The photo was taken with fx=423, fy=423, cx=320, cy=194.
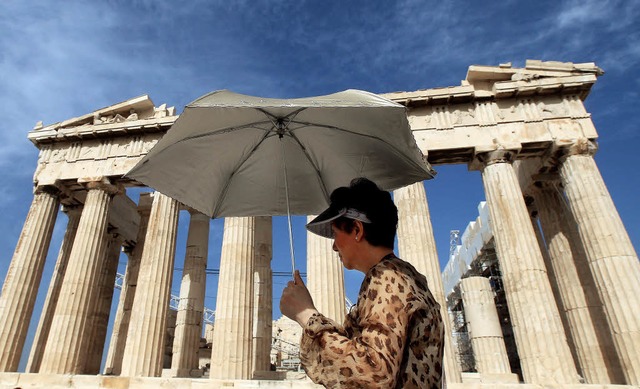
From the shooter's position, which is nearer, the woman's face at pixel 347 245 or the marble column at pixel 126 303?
the woman's face at pixel 347 245

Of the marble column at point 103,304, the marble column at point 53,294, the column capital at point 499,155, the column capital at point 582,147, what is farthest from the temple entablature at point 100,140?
the column capital at point 582,147

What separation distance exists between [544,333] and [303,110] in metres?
13.7

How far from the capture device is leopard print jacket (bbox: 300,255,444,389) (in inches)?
74.8

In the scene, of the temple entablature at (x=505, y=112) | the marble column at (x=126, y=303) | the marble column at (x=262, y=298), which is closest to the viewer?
the temple entablature at (x=505, y=112)

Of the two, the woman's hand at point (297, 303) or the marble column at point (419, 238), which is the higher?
the marble column at point (419, 238)

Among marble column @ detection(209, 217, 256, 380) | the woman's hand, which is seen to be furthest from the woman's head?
marble column @ detection(209, 217, 256, 380)

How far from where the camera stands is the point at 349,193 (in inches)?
96.5

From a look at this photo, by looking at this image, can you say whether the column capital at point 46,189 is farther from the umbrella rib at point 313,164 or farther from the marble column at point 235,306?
the umbrella rib at point 313,164

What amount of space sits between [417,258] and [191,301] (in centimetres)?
1163

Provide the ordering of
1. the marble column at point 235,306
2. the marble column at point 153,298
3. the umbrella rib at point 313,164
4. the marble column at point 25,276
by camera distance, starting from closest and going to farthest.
Answer: the umbrella rib at point 313,164
the marble column at point 235,306
the marble column at point 153,298
the marble column at point 25,276

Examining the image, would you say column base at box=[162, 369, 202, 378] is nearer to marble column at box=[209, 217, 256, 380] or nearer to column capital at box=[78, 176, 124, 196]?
marble column at box=[209, 217, 256, 380]

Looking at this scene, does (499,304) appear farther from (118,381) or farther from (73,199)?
(73,199)

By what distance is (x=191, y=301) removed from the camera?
20906 mm

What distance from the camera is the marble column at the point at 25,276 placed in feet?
56.3
